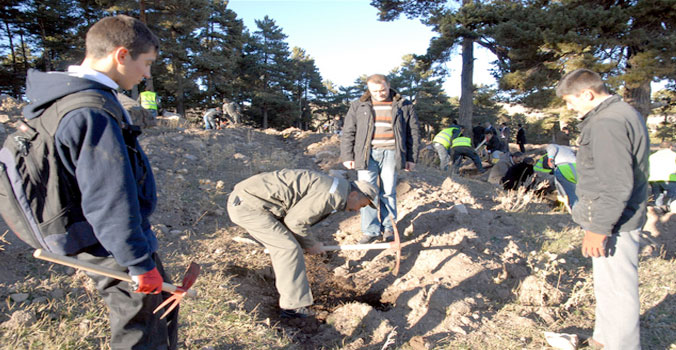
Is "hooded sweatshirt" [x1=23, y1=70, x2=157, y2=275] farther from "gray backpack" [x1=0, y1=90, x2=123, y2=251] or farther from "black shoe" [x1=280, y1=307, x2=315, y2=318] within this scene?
"black shoe" [x1=280, y1=307, x2=315, y2=318]

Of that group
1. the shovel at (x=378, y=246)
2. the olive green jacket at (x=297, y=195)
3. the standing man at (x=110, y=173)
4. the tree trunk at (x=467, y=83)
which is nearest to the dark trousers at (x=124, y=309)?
the standing man at (x=110, y=173)

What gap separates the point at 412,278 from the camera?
338 centimetres

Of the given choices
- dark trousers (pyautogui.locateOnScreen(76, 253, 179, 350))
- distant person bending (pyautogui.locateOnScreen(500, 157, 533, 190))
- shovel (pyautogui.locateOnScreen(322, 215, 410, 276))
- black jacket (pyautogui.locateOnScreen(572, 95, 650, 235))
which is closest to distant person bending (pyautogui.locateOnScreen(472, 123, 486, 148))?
distant person bending (pyautogui.locateOnScreen(500, 157, 533, 190))

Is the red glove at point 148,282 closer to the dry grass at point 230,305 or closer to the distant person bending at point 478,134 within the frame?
the dry grass at point 230,305

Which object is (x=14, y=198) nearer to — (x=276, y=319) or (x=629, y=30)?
(x=276, y=319)

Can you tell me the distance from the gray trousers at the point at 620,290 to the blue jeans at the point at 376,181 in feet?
6.32

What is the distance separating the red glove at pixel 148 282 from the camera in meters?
1.43

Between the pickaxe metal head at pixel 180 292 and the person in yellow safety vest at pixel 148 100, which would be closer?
the pickaxe metal head at pixel 180 292

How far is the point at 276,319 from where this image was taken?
2926 millimetres

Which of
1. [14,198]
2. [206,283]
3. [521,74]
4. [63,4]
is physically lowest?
[206,283]

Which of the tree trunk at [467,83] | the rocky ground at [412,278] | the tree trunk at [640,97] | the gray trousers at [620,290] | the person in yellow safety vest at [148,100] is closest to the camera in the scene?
the gray trousers at [620,290]

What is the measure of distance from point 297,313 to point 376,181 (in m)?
1.57

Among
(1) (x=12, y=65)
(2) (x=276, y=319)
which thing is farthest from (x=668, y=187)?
(1) (x=12, y=65)

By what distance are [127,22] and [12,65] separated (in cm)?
2427
